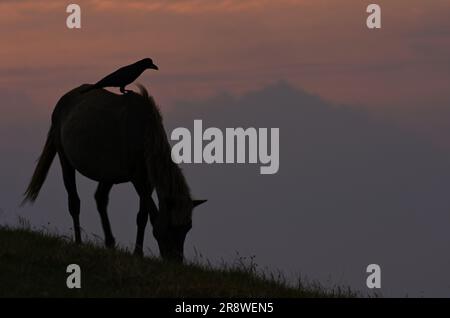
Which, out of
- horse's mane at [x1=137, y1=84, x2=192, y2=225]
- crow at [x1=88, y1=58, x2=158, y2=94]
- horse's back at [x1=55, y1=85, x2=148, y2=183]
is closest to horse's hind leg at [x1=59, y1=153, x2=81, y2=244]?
horse's back at [x1=55, y1=85, x2=148, y2=183]

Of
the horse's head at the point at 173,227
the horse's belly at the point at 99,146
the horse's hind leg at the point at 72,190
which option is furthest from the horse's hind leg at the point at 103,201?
the horse's head at the point at 173,227

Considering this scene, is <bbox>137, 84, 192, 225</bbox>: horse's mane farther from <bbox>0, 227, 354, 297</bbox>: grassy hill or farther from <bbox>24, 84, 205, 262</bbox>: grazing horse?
<bbox>0, 227, 354, 297</bbox>: grassy hill

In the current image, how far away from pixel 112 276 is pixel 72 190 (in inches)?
233

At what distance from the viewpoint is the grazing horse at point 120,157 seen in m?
12.8

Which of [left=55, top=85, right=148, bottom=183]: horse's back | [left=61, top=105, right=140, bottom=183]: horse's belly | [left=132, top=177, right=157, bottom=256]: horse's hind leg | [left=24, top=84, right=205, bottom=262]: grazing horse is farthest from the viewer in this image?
[left=61, top=105, right=140, bottom=183]: horse's belly

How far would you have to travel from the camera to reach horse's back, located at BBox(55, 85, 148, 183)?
46.6 ft

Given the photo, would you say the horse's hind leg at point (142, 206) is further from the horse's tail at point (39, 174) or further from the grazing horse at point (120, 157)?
the horse's tail at point (39, 174)

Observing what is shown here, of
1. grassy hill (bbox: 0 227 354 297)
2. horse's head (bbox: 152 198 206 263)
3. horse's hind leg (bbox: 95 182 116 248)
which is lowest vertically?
grassy hill (bbox: 0 227 354 297)

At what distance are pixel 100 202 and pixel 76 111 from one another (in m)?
1.79

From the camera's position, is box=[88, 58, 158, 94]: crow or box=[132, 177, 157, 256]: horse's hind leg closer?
box=[132, 177, 157, 256]: horse's hind leg

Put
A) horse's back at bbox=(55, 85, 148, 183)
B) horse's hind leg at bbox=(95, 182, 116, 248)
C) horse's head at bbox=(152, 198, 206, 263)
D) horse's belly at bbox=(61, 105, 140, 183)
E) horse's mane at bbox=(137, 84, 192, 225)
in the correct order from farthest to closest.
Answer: horse's hind leg at bbox=(95, 182, 116, 248), horse's belly at bbox=(61, 105, 140, 183), horse's back at bbox=(55, 85, 148, 183), horse's mane at bbox=(137, 84, 192, 225), horse's head at bbox=(152, 198, 206, 263)
